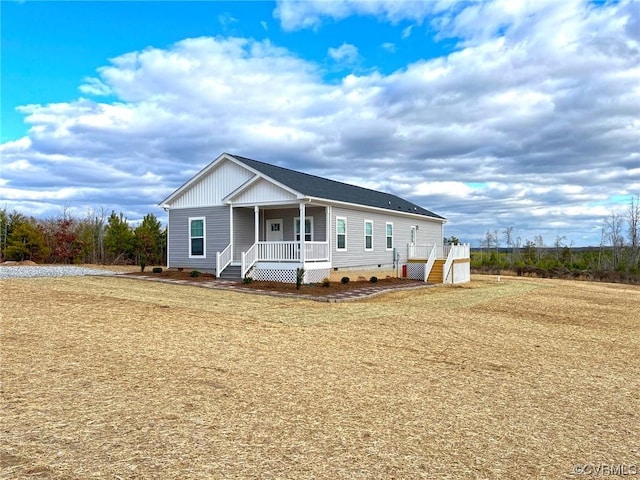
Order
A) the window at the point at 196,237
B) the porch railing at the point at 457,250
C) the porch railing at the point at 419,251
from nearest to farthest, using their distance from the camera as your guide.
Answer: the window at the point at 196,237, the porch railing at the point at 457,250, the porch railing at the point at 419,251

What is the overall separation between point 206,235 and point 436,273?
432 inches

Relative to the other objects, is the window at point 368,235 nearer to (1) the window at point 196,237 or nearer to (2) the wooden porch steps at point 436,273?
(2) the wooden porch steps at point 436,273

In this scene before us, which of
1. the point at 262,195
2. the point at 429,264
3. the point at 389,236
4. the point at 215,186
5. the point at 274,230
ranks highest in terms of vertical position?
the point at 215,186

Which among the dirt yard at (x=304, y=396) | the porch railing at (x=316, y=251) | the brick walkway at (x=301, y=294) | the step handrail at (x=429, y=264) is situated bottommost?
the dirt yard at (x=304, y=396)

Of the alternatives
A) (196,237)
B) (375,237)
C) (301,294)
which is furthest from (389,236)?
(301,294)

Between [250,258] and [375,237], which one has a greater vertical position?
[375,237]

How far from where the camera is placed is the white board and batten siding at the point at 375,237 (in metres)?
20.3

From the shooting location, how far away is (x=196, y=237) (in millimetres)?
20953

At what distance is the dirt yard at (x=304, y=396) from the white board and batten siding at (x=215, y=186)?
9993 mm

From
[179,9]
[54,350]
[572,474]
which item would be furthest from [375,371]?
[179,9]

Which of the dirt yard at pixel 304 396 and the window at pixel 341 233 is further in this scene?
the window at pixel 341 233

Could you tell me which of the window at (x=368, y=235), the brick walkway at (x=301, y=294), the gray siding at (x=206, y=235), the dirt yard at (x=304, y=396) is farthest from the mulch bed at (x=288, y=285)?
the dirt yard at (x=304, y=396)

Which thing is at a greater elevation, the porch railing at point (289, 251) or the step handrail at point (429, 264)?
the porch railing at point (289, 251)

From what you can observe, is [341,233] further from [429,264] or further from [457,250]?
[457,250]
